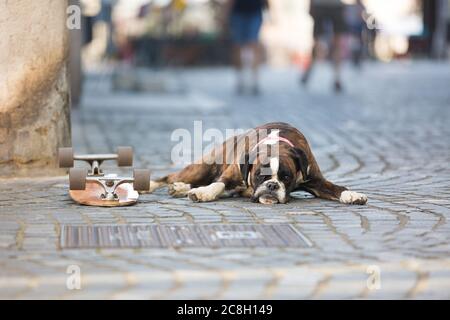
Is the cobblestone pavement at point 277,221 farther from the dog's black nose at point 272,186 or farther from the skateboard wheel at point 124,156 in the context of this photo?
the skateboard wheel at point 124,156

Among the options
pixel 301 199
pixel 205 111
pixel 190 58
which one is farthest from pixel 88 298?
pixel 190 58

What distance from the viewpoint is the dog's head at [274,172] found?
778cm

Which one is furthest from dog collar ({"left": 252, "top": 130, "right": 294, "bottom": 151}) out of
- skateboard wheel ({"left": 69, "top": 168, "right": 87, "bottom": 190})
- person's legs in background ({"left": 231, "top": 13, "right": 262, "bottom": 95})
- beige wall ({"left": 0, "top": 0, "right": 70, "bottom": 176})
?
person's legs in background ({"left": 231, "top": 13, "right": 262, "bottom": 95})

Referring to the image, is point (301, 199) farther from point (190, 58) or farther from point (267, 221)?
point (190, 58)

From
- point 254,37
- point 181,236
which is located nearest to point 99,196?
point 181,236

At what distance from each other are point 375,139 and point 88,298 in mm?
7456

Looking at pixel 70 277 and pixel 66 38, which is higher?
pixel 66 38

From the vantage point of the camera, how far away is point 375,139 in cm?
1242

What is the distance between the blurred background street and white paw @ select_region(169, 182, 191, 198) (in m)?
0.11

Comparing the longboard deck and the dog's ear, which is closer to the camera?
the longboard deck

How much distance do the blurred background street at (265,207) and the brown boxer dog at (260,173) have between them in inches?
4.4

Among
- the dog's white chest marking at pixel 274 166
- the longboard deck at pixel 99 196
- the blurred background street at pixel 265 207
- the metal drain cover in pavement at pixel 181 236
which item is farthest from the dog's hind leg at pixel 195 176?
the metal drain cover in pavement at pixel 181 236

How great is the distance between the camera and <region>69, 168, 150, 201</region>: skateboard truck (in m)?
7.64

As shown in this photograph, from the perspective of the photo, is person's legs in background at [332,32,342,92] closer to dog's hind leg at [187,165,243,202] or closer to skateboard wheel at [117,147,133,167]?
skateboard wheel at [117,147,133,167]
